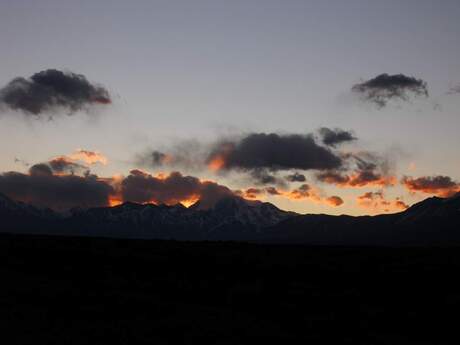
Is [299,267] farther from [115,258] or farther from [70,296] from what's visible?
[70,296]

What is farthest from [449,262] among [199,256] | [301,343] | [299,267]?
[301,343]

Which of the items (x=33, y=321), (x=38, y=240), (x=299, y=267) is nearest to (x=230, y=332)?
(x=33, y=321)

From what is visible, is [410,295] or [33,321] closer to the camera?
[33,321]

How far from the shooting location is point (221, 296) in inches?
1722

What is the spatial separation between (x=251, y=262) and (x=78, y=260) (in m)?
17.4

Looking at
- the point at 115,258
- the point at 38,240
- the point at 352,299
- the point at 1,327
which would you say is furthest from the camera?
the point at 38,240

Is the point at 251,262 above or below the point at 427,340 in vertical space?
above

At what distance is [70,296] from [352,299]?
20.4 meters

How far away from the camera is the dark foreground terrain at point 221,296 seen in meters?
31.0

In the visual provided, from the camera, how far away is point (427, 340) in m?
33.7

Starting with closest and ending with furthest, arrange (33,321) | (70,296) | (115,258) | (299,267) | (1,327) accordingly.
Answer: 1. (1,327)
2. (33,321)
3. (70,296)
4. (299,267)
5. (115,258)

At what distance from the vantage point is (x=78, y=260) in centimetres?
5684

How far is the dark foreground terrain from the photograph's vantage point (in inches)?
1222

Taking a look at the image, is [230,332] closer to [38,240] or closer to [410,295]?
[410,295]
